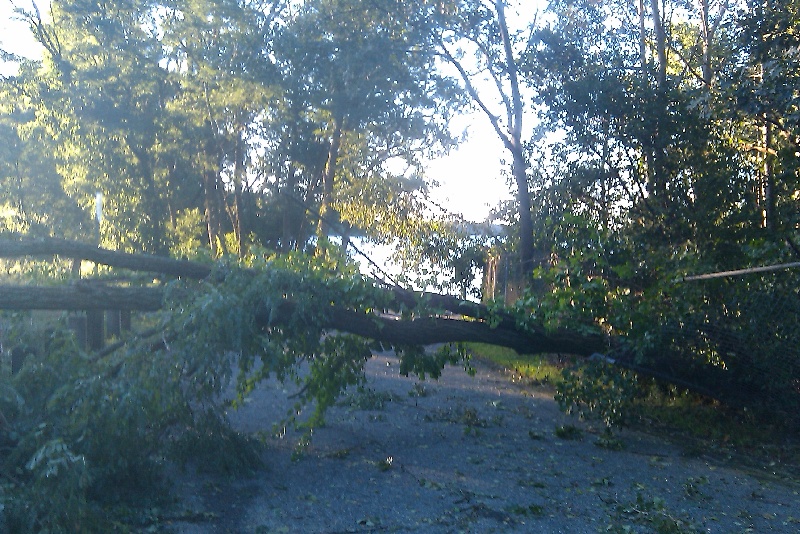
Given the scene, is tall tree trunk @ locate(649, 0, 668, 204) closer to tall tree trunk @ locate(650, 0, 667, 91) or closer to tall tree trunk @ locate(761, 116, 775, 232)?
tall tree trunk @ locate(650, 0, 667, 91)

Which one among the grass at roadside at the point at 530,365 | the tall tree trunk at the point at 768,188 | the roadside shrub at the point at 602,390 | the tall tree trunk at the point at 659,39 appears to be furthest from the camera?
the tall tree trunk at the point at 659,39

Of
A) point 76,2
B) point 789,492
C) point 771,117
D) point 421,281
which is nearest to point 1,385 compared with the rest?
point 421,281

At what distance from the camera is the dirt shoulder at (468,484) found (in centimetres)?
664

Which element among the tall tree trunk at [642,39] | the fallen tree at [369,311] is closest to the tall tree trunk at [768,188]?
the tall tree trunk at [642,39]

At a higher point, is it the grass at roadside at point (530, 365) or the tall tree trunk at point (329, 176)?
the tall tree trunk at point (329, 176)

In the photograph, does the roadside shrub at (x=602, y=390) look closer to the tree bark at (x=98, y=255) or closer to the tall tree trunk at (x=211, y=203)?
the tree bark at (x=98, y=255)

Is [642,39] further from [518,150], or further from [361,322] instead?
[361,322]

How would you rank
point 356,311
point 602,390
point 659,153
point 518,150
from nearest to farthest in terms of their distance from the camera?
point 356,311 < point 602,390 < point 659,153 < point 518,150

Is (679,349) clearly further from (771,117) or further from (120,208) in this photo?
(120,208)

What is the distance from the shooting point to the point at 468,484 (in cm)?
777

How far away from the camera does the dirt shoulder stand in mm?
6637

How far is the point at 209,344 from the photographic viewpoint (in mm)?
7395

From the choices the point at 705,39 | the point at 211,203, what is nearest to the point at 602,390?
the point at 705,39

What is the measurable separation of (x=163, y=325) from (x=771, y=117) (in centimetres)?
803
